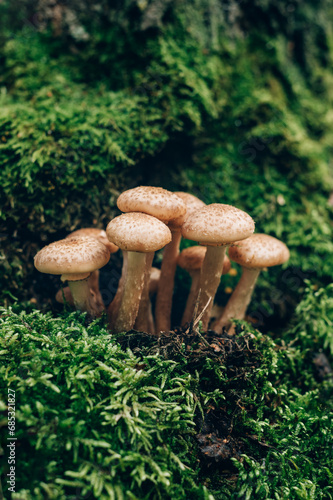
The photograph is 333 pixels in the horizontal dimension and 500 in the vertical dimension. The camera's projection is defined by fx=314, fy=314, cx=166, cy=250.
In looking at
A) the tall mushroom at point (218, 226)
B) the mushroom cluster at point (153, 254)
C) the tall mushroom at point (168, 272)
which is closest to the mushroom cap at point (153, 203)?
the mushroom cluster at point (153, 254)

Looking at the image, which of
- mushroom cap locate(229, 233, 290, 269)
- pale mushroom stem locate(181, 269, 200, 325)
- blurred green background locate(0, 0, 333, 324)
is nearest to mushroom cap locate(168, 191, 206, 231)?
mushroom cap locate(229, 233, 290, 269)

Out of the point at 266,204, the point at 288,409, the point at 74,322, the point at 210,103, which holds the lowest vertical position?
the point at 288,409

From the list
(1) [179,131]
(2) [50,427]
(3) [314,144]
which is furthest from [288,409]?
(3) [314,144]

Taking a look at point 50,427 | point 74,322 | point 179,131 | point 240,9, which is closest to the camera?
point 50,427

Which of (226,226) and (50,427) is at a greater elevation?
(226,226)

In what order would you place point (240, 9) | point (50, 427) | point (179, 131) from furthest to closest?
point (240, 9), point (179, 131), point (50, 427)

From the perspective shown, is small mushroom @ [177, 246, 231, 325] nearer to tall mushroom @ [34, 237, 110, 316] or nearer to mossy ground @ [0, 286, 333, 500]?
mossy ground @ [0, 286, 333, 500]

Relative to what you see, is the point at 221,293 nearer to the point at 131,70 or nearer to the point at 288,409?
the point at 288,409

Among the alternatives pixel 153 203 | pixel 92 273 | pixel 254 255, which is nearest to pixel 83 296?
pixel 92 273
